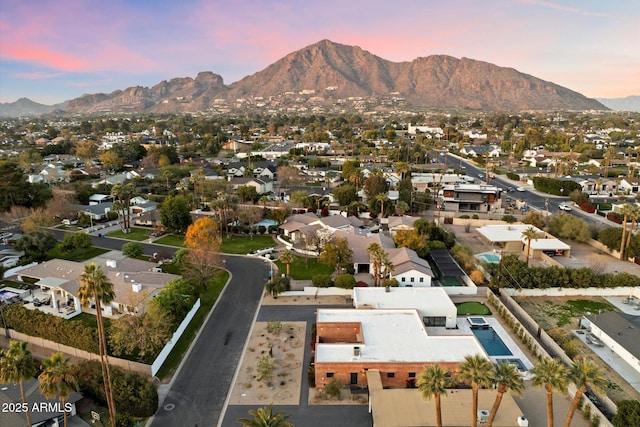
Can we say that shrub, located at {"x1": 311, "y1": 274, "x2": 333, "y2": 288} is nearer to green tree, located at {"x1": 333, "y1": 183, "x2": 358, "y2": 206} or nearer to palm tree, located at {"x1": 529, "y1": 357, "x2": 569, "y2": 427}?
palm tree, located at {"x1": 529, "y1": 357, "x2": 569, "y2": 427}

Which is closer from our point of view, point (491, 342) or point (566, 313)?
point (491, 342)

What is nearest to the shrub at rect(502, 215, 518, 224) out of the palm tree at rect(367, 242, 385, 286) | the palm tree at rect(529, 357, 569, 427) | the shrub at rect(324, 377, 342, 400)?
the palm tree at rect(367, 242, 385, 286)

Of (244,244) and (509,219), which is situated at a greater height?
(509,219)

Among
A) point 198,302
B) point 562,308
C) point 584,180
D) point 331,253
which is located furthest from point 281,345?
point 584,180

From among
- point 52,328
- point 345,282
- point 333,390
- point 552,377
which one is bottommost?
point 333,390

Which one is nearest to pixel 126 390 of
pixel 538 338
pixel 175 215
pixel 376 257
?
pixel 376 257

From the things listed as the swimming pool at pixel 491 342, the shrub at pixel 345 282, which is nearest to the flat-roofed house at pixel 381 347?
the swimming pool at pixel 491 342

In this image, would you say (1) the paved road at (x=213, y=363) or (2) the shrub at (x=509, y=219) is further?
(2) the shrub at (x=509, y=219)

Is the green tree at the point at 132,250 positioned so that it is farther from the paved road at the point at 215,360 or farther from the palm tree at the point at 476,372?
the palm tree at the point at 476,372

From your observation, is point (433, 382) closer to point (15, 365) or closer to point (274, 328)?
point (274, 328)
